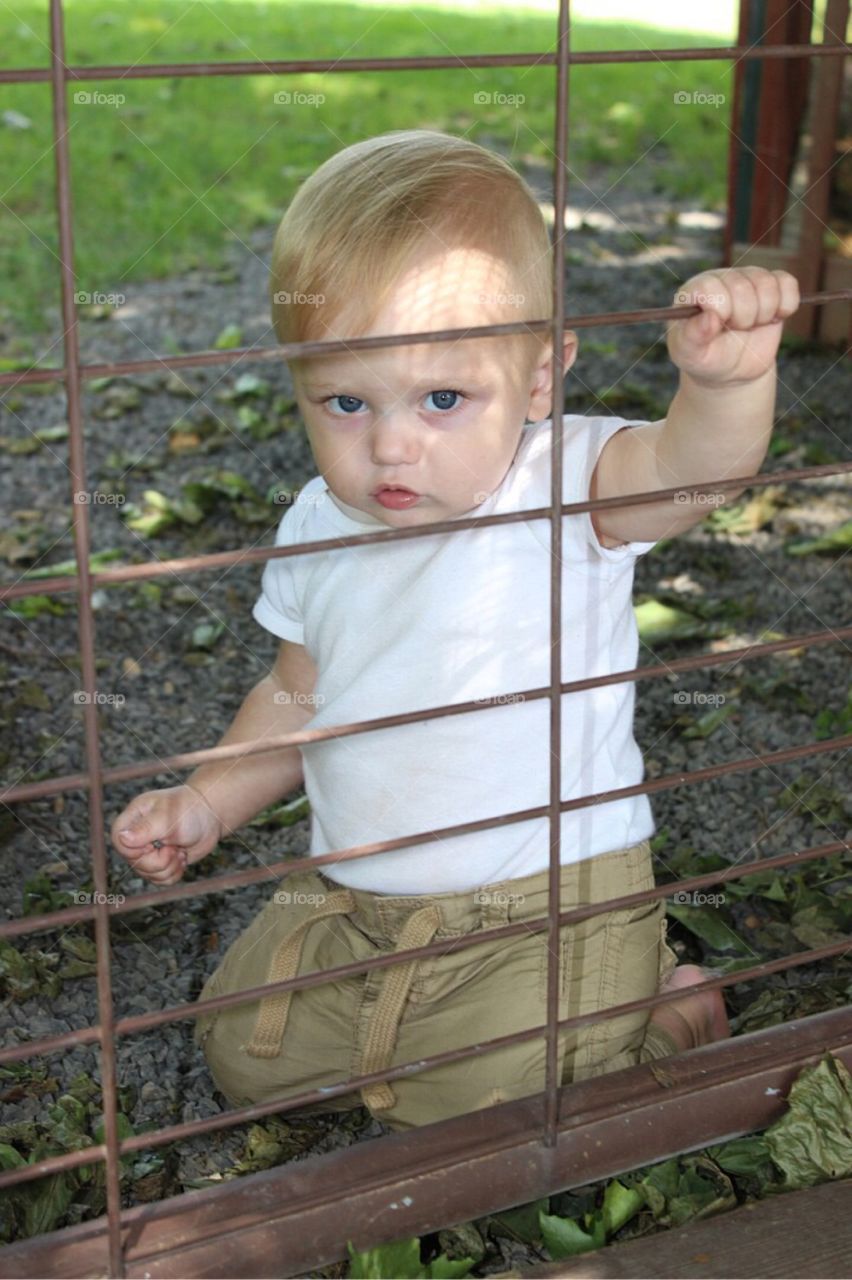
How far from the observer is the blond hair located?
1.79 meters

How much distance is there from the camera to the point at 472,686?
2008 millimetres

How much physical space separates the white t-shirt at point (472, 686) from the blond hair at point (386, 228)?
27 cm

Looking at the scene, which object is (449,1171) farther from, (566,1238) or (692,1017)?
(692,1017)

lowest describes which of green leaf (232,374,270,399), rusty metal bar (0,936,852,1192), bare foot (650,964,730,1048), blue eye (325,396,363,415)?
rusty metal bar (0,936,852,1192)

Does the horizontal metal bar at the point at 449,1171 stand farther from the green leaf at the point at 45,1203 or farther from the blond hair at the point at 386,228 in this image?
the blond hair at the point at 386,228

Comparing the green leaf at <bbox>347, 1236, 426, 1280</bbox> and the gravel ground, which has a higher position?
the gravel ground

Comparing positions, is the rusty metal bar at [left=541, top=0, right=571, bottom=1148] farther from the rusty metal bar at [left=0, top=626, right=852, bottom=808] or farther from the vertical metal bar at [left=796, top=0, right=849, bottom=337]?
the vertical metal bar at [left=796, top=0, right=849, bottom=337]

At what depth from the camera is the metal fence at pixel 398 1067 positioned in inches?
52.0

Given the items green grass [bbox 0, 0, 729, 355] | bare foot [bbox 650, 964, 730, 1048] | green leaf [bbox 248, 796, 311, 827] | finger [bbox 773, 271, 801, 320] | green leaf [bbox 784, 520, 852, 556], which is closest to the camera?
finger [bbox 773, 271, 801, 320]

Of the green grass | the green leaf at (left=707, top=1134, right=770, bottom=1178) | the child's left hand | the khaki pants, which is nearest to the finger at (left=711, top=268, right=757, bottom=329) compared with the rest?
the child's left hand

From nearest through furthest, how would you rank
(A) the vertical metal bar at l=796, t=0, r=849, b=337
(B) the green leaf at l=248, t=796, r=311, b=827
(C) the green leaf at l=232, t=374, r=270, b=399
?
1. (B) the green leaf at l=248, t=796, r=311, b=827
2. (C) the green leaf at l=232, t=374, r=270, b=399
3. (A) the vertical metal bar at l=796, t=0, r=849, b=337

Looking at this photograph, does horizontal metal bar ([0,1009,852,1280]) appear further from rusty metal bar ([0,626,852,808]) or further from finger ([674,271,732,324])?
finger ([674,271,732,324])

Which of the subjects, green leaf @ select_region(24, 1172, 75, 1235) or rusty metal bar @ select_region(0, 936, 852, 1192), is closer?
rusty metal bar @ select_region(0, 936, 852, 1192)

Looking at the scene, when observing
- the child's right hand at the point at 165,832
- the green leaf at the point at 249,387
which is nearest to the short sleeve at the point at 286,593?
the child's right hand at the point at 165,832
